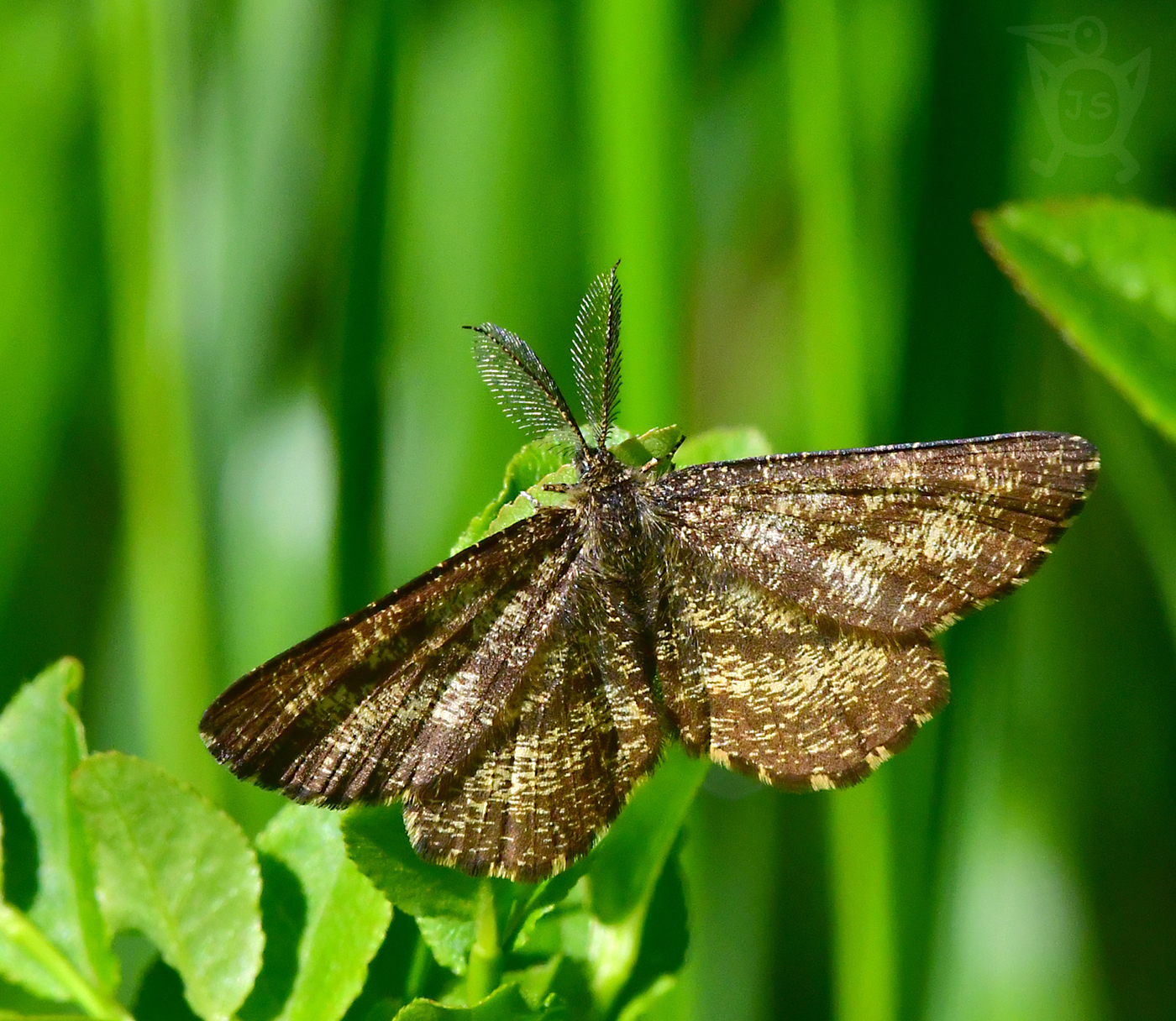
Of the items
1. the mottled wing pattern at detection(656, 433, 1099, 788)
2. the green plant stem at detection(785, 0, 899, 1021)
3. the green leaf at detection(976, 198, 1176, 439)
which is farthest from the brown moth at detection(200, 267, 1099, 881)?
the green plant stem at detection(785, 0, 899, 1021)

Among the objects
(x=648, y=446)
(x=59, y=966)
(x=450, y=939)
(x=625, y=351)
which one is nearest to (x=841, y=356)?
(x=625, y=351)

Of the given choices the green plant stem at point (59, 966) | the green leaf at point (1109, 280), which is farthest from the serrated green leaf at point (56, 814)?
the green leaf at point (1109, 280)

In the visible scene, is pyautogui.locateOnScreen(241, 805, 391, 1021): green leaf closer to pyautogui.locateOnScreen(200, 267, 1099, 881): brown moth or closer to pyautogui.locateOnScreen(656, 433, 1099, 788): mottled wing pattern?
pyautogui.locateOnScreen(200, 267, 1099, 881): brown moth

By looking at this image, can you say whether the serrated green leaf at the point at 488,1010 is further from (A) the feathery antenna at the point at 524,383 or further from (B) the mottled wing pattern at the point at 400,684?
(A) the feathery antenna at the point at 524,383

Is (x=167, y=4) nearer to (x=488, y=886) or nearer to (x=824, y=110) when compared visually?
(x=824, y=110)

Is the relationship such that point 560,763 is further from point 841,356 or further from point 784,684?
point 841,356

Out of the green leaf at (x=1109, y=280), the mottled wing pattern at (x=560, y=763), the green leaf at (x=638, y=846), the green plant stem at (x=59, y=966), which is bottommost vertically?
the green plant stem at (x=59, y=966)

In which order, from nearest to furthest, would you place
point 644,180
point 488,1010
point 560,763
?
point 488,1010, point 560,763, point 644,180

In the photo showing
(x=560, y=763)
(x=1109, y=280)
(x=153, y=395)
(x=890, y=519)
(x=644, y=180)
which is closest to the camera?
(x=1109, y=280)
